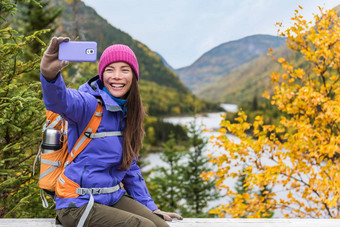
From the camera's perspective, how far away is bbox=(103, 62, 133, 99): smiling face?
1.87 metres

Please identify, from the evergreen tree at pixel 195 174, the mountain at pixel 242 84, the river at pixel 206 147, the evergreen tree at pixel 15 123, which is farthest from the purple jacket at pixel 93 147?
the mountain at pixel 242 84

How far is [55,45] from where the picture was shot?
138 cm

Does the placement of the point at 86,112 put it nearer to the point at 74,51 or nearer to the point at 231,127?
the point at 74,51

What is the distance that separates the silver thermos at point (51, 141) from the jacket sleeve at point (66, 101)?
17 cm

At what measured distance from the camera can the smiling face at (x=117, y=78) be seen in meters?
1.87

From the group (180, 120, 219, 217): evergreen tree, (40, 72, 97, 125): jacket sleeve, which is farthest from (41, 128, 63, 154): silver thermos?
(180, 120, 219, 217): evergreen tree

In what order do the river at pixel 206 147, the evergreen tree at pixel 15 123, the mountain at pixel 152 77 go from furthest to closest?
the mountain at pixel 152 77 < the river at pixel 206 147 < the evergreen tree at pixel 15 123

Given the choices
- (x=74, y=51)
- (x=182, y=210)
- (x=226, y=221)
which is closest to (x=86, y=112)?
(x=74, y=51)

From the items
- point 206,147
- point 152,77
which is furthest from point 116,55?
point 152,77

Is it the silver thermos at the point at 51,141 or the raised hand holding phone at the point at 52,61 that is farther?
the silver thermos at the point at 51,141

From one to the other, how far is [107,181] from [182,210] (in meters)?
13.6

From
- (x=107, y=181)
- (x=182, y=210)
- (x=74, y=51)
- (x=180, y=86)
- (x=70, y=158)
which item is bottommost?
(x=182, y=210)

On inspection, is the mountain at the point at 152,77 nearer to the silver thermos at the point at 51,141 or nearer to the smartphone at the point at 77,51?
the silver thermos at the point at 51,141

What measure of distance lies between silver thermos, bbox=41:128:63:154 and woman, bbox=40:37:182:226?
0.08 m
